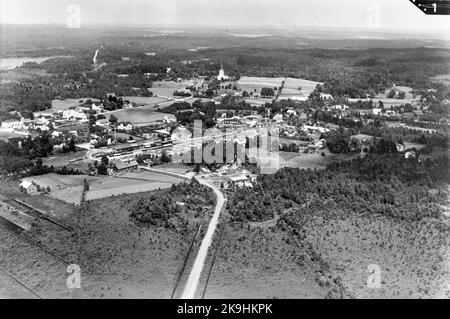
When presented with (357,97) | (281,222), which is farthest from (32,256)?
(357,97)

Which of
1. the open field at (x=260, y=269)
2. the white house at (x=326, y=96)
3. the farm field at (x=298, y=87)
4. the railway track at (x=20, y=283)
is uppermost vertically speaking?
the farm field at (x=298, y=87)

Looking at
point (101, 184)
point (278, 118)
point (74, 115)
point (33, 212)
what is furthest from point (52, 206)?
point (278, 118)

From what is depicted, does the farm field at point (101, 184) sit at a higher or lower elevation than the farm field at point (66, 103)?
lower

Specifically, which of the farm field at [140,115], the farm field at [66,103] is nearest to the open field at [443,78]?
the farm field at [140,115]

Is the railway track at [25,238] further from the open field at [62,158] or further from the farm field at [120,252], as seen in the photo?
the open field at [62,158]

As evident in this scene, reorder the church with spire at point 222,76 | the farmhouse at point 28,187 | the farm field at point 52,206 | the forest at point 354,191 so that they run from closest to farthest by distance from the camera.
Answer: the farm field at point 52,206 → the forest at point 354,191 → the farmhouse at point 28,187 → the church with spire at point 222,76

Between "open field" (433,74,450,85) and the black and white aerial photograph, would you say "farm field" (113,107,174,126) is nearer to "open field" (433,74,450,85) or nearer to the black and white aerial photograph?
the black and white aerial photograph
